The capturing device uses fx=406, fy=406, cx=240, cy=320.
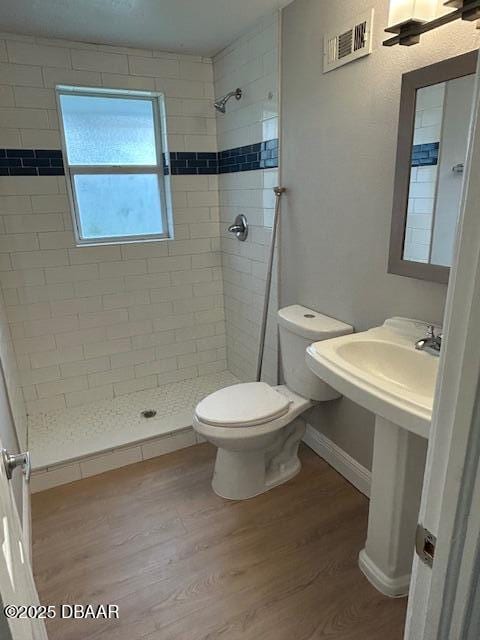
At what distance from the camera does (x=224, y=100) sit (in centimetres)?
245

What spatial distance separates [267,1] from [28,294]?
201cm

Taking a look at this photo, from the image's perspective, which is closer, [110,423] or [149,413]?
[110,423]

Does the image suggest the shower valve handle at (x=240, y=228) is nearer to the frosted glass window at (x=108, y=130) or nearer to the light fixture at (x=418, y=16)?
the frosted glass window at (x=108, y=130)

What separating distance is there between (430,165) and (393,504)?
1.18m

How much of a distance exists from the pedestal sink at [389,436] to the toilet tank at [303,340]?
30 cm

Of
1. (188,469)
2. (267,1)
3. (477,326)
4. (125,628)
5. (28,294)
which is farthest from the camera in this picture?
(28,294)

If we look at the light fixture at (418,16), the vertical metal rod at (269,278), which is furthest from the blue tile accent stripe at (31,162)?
the light fixture at (418,16)

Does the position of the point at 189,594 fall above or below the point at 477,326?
below

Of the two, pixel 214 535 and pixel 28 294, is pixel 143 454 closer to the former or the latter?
pixel 214 535

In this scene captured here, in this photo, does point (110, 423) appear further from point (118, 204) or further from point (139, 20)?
point (139, 20)

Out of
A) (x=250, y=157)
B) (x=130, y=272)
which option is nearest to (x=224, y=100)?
(x=250, y=157)

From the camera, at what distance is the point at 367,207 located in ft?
5.54

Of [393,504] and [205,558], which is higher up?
[393,504]

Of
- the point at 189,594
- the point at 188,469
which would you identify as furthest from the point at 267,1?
the point at 189,594
